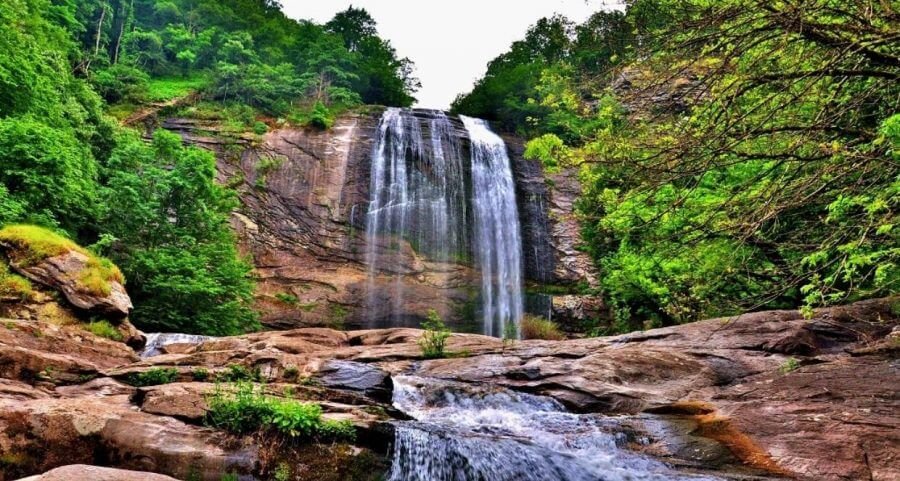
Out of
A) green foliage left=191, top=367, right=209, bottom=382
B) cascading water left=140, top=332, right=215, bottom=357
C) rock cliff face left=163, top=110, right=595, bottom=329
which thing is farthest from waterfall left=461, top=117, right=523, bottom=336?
green foliage left=191, top=367, right=209, bottom=382

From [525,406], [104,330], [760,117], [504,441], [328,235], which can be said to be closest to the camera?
[760,117]

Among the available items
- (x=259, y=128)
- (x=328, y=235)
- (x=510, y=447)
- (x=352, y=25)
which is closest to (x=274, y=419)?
(x=510, y=447)

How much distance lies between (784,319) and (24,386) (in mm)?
12298

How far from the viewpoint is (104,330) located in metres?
9.70

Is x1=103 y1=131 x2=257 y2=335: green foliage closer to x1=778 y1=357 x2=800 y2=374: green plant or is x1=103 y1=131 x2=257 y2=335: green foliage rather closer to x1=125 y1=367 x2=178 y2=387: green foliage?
x1=125 y1=367 x2=178 y2=387: green foliage

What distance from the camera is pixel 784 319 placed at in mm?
10000

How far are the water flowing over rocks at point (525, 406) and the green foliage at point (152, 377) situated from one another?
17cm

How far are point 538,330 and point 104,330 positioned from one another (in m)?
12.7

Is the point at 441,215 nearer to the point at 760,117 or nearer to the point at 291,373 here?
the point at 291,373

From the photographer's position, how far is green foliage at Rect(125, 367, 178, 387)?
723 cm

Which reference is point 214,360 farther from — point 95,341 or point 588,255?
point 588,255

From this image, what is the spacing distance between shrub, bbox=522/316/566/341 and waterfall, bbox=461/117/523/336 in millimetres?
1609

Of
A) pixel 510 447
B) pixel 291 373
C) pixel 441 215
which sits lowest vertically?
pixel 291 373

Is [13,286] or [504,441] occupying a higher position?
[13,286]
